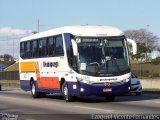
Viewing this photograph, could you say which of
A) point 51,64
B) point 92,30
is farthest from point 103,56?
point 51,64

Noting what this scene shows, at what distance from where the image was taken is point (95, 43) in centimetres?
2342

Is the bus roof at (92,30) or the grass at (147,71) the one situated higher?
the bus roof at (92,30)

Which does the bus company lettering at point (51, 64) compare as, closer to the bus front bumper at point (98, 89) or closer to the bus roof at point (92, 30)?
the bus roof at point (92, 30)

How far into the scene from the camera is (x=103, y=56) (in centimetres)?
2314

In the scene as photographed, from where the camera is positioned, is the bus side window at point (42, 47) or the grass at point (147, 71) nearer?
the bus side window at point (42, 47)

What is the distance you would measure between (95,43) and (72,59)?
1307 mm

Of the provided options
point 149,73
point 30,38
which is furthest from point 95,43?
point 149,73

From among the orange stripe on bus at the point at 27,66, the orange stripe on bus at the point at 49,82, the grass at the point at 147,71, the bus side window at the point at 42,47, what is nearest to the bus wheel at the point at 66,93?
the orange stripe on bus at the point at 49,82

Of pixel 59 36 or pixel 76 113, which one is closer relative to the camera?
pixel 76 113

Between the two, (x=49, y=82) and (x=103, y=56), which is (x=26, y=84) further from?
(x=103, y=56)

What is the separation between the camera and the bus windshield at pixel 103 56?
2300 cm

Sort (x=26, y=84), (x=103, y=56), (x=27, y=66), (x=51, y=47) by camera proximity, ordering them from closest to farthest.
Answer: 1. (x=103, y=56)
2. (x=51, y=47)
3. (x=27, y=66)
4. (x=26, y=84)

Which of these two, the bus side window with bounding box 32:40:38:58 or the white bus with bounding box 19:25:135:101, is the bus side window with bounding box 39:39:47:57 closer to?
the bus side window with bounding box 32:40:38:58

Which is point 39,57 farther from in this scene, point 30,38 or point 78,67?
point 78,67
